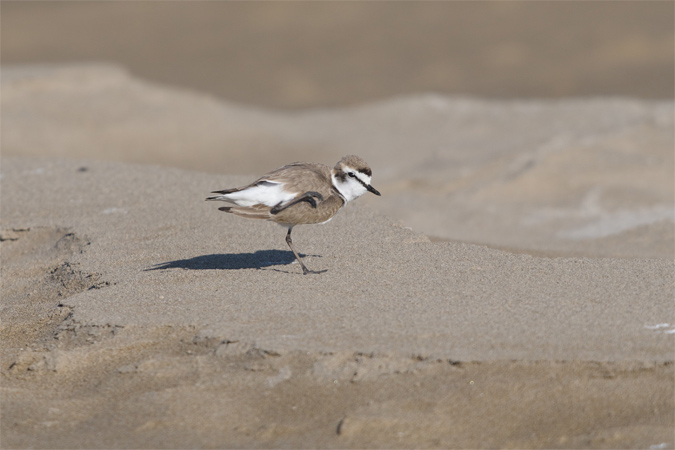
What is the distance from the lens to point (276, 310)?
13.5ft

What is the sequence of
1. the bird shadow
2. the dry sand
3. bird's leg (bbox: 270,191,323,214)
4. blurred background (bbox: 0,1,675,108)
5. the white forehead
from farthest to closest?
blurred background (bbox: 0,1,675,108)
the bird shadow
the white forehead
bird's leg (bbox: 270,191,323,214)
the dry sand

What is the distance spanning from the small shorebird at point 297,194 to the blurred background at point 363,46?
11.3m

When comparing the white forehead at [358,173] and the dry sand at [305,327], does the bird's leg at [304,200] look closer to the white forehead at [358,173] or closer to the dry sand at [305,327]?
the white forehead at [358,173]

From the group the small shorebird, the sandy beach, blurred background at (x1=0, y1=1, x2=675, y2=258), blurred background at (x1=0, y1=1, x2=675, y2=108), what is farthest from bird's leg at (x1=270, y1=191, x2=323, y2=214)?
blurred background at (x1=0, y1=1, x2=675, y2=108)

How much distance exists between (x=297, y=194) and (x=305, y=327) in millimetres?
1169

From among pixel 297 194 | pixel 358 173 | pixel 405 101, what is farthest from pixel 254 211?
pixel 405 101

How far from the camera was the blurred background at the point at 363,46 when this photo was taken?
16.7m

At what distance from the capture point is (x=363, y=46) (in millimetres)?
19719

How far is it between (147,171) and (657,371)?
5650 mm

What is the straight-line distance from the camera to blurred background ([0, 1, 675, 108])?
658 inches

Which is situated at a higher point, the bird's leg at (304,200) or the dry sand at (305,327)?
the bird's leg at (304,200)

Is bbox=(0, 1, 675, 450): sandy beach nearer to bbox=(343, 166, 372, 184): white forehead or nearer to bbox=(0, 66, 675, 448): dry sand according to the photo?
bbox=(0, 66, 675, 448): dry sand

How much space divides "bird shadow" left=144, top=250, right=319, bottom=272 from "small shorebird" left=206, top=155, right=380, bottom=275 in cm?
40

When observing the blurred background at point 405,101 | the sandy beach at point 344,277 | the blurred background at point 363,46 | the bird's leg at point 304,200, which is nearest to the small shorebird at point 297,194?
the bird's leg at point 304,200
